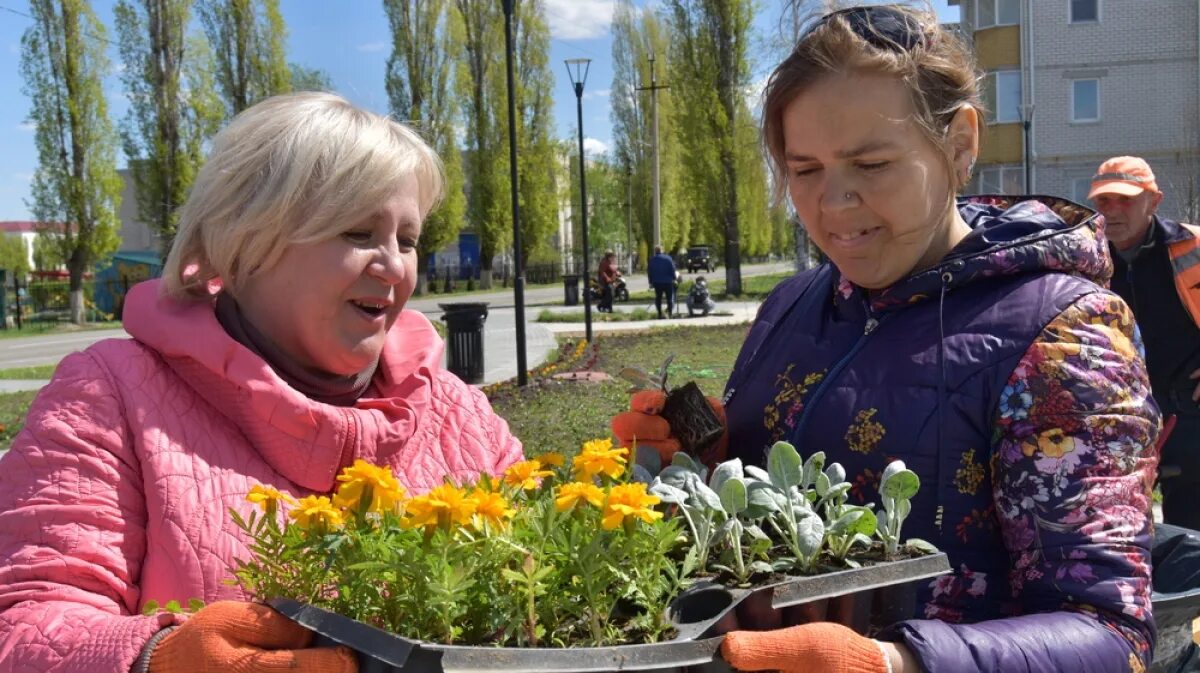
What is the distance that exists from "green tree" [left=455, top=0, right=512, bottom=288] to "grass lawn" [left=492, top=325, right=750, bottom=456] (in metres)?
22.2

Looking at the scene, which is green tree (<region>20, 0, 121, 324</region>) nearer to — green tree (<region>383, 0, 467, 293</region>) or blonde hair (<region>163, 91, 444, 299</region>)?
green tree (<region>383, 0, 467, 293</region>)

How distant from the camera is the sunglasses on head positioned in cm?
150

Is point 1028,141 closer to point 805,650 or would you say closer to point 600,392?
point 600,392

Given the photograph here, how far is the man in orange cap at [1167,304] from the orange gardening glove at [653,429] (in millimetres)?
2817

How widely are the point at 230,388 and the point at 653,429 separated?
2.40 feet

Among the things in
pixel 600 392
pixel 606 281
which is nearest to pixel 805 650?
pixel 600 392

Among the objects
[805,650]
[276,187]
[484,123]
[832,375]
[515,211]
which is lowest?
[805,650]

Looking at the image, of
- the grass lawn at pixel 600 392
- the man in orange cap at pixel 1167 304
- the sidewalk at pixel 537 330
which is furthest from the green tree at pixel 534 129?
the man in orange cap at pixel 1167 304

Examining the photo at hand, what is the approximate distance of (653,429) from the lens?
179cm

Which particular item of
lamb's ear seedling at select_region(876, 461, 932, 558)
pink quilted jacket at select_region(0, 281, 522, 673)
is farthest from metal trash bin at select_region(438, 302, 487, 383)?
lamb's ear seedling at select_region(876, 461, 932, 558)

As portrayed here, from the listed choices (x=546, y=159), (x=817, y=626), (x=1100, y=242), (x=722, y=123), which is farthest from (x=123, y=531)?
(x=546, y=159)

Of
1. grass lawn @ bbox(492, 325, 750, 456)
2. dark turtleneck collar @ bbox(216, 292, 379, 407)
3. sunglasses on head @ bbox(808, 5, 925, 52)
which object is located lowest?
Result: grass lawn @ bbox(492, 325, 750, 456)

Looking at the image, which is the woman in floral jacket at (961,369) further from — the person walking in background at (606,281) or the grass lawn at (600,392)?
the person walking in background at (606,281)

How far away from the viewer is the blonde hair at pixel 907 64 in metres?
1.48
